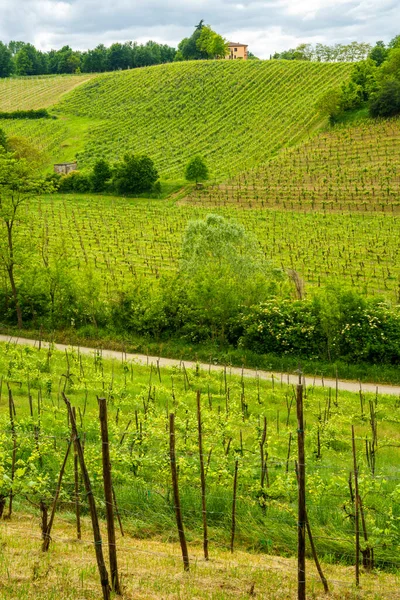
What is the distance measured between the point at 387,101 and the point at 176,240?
1894 inches

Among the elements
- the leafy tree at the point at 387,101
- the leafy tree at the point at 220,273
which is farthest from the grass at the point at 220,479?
the leafy tree at the point at 387,101

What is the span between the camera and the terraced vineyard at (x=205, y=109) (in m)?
90.6

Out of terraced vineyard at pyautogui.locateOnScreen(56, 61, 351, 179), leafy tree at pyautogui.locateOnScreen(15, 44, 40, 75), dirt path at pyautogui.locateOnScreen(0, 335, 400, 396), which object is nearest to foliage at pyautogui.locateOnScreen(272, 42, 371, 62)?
terraced vineyard at pyautogui.locateOnScreen(56, 61, 351, 179)

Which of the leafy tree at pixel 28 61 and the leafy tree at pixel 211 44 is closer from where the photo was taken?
the leafy tree at pixel 211 44

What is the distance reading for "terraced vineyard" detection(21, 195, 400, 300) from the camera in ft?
128

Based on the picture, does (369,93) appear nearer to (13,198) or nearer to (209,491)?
(13,198)

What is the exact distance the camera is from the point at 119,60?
14812cm

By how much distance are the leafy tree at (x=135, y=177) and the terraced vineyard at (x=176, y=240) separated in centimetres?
494

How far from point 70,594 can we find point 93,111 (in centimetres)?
11423

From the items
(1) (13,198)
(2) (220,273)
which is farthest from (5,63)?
(2) (220,273)

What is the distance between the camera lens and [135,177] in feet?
240

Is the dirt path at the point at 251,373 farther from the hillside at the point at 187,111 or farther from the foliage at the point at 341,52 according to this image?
the foliage at the point at 341,52

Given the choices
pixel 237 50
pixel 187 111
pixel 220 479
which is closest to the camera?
pixel 220 479

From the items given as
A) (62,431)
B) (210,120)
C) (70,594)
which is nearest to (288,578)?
(70,594)
